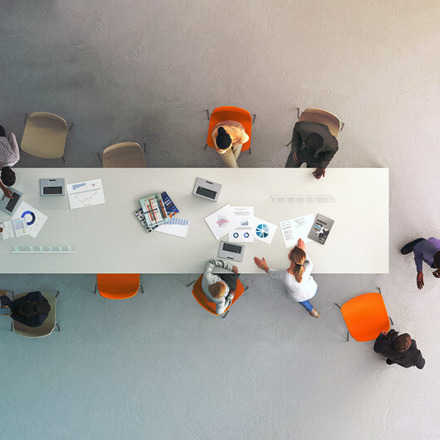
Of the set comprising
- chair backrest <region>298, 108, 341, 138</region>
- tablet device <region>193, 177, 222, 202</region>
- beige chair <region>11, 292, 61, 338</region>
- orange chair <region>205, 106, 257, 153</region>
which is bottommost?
beige chair <region>11, 292, 61, 338</region>

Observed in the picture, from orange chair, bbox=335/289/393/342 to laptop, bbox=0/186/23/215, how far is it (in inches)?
115

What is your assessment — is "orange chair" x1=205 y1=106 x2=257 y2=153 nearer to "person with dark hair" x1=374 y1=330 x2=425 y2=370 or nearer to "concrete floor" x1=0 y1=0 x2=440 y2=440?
"concrete floor" x1=0 y1=0 x2=440 y2=440

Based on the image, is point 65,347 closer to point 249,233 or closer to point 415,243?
point 249,233

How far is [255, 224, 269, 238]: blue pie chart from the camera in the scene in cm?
274

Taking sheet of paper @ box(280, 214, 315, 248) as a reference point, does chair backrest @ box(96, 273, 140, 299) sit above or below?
below

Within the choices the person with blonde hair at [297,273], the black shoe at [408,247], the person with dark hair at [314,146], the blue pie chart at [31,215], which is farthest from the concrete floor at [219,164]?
the blue pie chart at [31,215]

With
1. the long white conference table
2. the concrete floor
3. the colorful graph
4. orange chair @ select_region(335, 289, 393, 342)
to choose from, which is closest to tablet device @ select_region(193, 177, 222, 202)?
the long white conference table

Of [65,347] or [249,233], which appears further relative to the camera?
[65,347]

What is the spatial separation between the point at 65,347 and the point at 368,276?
3.24m

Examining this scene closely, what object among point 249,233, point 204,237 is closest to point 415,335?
point 249,233

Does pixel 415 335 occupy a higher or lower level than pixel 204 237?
lower

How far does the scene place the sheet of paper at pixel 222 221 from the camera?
8.96 ft

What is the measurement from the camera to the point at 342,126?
350cm

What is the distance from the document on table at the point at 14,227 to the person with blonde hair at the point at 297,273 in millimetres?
1870
